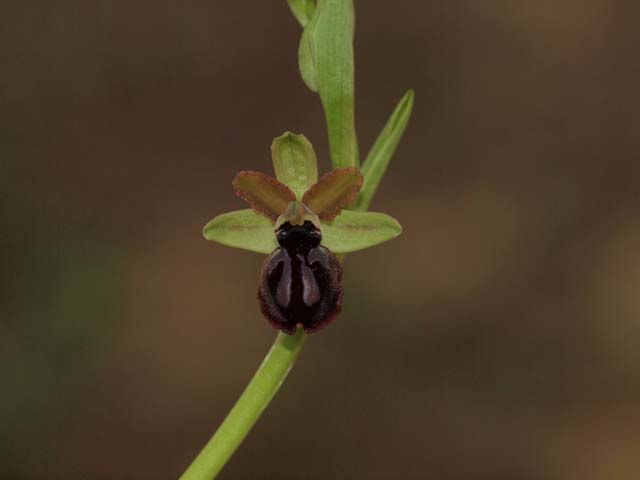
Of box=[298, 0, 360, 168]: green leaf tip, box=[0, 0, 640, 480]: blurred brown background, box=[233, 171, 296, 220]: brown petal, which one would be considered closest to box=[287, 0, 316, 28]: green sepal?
box=[298, 0, 360, 168]: green leaf tip

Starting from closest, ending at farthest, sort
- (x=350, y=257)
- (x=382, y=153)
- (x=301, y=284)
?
(x=301, y=284), (x=382, y=153), (x=350, y=257)

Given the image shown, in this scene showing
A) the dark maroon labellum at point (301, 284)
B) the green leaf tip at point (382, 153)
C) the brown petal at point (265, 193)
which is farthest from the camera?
the green leaf tip at point (382, 153)

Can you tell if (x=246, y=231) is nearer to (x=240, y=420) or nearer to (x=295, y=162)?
(x=295, y=162)

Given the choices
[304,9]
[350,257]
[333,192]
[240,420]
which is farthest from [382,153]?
[350,257]

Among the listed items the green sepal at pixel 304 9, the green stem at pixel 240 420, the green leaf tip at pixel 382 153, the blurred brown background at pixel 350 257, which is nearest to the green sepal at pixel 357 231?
the green leaf tip at pixel 382 153

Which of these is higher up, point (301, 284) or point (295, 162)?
point (295, 162)

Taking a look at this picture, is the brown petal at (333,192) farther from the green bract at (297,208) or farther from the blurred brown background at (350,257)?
the blurred brown background at (350,257)
